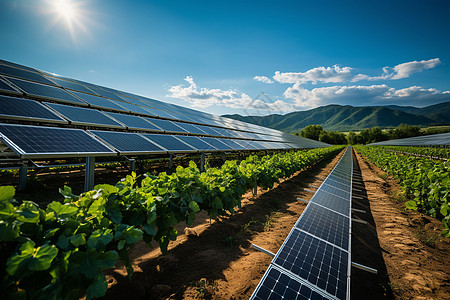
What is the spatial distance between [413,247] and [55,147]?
9.43 meters

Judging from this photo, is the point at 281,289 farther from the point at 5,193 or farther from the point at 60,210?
the point at 5,193

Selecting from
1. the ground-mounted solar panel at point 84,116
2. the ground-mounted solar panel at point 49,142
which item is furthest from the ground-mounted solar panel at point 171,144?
the ground-mounted solar panel at point 49,142

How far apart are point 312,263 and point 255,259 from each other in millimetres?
1114

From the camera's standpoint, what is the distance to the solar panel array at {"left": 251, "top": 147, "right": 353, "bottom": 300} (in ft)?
8.43

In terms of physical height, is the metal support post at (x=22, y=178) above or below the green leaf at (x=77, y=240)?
below

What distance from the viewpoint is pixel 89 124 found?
705cm

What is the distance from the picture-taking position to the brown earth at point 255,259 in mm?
3104

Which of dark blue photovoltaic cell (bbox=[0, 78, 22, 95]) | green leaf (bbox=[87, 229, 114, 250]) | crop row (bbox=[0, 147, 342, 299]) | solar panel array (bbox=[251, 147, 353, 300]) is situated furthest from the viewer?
dark blue photovoltaic cell (bbox=[0, 78, 22, 95])

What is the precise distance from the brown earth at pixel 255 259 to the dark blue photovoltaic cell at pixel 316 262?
0.66m

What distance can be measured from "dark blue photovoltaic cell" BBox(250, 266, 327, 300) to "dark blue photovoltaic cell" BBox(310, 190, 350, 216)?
10.9 feet

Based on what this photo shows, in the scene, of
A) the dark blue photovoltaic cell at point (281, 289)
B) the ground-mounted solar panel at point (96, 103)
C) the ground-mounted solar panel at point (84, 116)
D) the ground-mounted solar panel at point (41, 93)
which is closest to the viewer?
the dark blue photovoltaic cell at point (281, 289)

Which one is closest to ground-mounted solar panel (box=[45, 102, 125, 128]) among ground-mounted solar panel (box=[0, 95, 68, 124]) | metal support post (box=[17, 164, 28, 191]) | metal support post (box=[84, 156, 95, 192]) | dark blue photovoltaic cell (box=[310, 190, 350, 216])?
ground-mounted solar panel (box=[0, 95, 68, 124])

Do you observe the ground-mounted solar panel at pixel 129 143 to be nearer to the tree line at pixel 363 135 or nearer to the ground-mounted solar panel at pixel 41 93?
the ground-mounted solar panel at pixel 41 93

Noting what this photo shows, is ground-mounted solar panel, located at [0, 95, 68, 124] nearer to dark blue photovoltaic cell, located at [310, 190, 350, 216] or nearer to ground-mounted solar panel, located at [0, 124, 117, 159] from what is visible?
ground-mounted solar panel, located at [0, 124, 117, 159]
